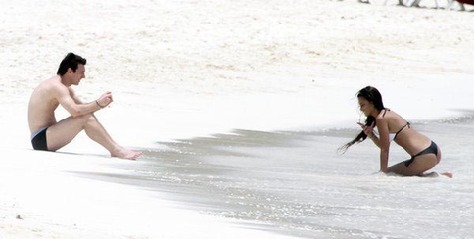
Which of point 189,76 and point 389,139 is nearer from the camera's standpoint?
point 389,139

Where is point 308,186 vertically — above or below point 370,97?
below

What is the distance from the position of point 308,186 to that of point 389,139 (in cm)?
118

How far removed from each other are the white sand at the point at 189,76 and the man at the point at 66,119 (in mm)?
164

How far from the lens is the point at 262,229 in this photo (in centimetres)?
971

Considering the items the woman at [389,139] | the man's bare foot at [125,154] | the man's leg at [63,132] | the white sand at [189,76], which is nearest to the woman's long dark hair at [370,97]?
the woman at [389,139]

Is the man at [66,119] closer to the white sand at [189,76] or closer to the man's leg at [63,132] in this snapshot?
the man's leg at [63,132]

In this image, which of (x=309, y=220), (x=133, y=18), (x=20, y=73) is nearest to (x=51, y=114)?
(x=309, y=220)

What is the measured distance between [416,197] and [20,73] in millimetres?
10913

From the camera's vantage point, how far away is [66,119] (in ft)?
44.3

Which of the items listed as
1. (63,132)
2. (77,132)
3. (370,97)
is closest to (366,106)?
(370,97)

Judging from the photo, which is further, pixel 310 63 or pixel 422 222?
pixel 310 63

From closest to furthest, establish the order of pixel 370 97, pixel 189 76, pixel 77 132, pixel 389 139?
pixel 370 97 < pixel 389 139 < pixel 77 132 < pixel 189 76

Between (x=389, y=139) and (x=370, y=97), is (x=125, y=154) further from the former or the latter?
(x=389, y=139)

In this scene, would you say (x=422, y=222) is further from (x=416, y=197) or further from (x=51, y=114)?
(x=51, y=114)
